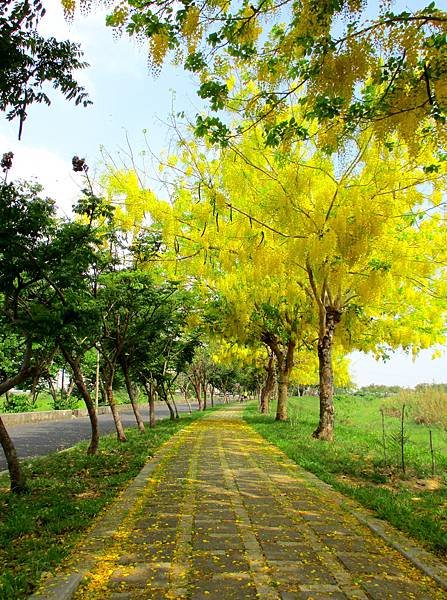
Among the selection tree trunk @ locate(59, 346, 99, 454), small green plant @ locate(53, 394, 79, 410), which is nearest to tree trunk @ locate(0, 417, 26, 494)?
tree trunk @ locate(59, 346, 99, 454)

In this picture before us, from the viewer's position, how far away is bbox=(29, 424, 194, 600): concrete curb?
3062mm

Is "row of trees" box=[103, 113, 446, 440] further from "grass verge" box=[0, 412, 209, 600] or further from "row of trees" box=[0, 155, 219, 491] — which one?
"grass verge" box=[0, 412, 209, 600]

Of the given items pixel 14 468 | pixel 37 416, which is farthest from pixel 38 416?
pixel 14 468

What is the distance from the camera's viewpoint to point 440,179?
8352 millimetres

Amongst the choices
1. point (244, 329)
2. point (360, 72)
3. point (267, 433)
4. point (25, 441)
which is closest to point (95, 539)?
point (360, 72)

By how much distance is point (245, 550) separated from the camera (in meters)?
3.91

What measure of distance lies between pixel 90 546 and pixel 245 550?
120cm

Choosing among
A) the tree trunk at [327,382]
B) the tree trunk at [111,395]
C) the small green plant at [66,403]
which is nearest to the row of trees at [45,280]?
the tree trunk at [111,395]

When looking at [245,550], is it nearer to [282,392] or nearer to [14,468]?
[14,468]

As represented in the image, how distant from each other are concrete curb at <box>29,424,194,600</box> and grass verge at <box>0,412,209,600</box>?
0.30 ft

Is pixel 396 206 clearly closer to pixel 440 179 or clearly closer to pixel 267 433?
pixel 440 179

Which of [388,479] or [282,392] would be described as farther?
[282,392]

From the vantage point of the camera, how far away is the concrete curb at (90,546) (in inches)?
121

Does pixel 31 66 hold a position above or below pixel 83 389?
above
